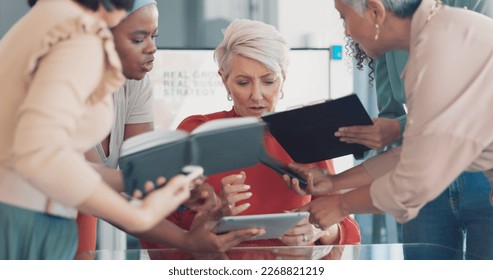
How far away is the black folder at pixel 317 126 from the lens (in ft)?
3.82

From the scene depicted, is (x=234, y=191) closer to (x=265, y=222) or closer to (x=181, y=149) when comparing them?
(x=265, y=222)

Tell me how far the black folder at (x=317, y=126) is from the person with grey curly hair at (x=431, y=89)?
96 mm

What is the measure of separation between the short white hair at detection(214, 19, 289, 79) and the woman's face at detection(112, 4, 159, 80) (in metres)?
0.18

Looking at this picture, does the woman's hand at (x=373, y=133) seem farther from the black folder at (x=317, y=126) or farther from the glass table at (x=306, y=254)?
the glass table at (x=306, y=254)

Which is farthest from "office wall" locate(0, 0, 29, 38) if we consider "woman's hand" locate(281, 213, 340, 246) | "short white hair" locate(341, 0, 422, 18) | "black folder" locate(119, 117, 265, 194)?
"woman's hand" locate(281, 213, 340, 246)

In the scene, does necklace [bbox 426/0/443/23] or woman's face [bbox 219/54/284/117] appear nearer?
necklace [bbox 426/0/443/23]

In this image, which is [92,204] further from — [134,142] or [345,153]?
[345,153]

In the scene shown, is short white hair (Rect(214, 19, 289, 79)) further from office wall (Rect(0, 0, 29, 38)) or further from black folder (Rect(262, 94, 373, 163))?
office wall (Rect(0, 0, 29, 38))

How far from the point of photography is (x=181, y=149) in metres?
1.06

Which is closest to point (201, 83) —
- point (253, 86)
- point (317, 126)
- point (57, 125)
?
point (253, 86)

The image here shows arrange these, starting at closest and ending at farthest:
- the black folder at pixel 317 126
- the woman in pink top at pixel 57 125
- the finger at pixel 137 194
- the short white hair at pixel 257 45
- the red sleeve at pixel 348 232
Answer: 1. the woman in pink top at pixel 57 125
2. the finger at pixel 137 194
3. the black folder at pixel 317 126
4. the short white hair at pixel 257 45
5. the red sleeve at pixel 348 232

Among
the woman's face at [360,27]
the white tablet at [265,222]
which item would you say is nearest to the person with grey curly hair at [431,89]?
the woman's face at [360,27]

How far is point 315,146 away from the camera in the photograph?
1.24 m

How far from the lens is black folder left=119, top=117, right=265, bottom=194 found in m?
1.04
